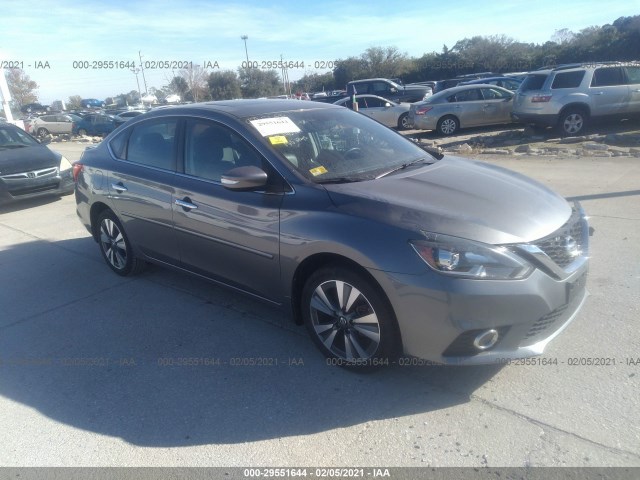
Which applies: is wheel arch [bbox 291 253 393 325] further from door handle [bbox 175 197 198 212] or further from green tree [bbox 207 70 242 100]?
green tree [bbox 207 70 242 100]

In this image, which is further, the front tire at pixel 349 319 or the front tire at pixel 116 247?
the front tire at pixel 116 247

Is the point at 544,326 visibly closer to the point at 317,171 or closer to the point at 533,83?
the point at 317,171

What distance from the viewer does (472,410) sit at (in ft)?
9.66

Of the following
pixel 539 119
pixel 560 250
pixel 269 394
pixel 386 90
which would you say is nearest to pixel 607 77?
pixel 539 119

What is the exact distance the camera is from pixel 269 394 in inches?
127

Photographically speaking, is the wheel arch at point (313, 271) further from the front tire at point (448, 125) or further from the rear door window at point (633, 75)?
the front tire at point (448, 125)

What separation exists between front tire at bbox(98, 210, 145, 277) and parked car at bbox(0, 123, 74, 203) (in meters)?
4.49

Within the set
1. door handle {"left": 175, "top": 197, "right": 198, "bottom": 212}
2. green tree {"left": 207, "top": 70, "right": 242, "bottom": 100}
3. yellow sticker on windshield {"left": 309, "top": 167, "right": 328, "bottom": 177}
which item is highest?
green tree {"left": 207, "top": 70, "right": 242, "bottom": 100}

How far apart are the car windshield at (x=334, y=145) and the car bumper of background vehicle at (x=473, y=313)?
3.47ft

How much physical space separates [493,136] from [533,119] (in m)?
1.26

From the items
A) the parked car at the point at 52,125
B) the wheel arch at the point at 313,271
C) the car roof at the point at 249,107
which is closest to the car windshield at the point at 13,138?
the car roof at the point at 249,107

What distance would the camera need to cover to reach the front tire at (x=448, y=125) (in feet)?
51.3

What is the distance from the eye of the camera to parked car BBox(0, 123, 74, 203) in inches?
348

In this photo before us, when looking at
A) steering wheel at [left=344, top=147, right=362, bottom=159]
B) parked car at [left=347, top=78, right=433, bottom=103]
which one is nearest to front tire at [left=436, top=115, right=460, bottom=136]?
parked car at [left=347, top=78, right=433, bottom=103]
